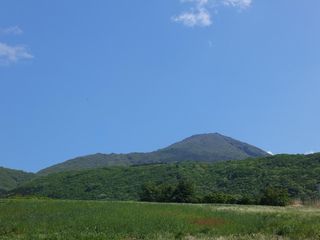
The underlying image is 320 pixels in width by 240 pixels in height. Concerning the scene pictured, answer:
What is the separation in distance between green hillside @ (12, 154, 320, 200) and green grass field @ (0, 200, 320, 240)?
36.7 meters

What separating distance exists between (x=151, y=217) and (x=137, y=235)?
645cm

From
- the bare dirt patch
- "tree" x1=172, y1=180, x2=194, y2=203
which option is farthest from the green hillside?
the bare dirt patch

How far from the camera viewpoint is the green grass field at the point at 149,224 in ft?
89.8

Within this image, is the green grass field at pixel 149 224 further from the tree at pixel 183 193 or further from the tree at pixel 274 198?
the tree at pixel 183 193

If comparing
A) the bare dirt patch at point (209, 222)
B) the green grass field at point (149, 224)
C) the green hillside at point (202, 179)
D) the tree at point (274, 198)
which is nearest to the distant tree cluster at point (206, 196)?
the tree at point (274, 198)

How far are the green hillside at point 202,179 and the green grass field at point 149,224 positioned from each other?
36.7m

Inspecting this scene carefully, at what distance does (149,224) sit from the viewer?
30828 mm

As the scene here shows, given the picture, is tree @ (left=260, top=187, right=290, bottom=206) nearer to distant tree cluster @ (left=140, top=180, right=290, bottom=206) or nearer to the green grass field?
distant tree cluster @ (left=140, top=180, right=290, bottom=206)

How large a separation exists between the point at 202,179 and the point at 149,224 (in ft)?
228

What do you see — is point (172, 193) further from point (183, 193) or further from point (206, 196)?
point (206, 196)

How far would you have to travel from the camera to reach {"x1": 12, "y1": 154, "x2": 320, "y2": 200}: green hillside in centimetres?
8256

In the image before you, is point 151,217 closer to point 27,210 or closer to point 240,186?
point 27,210

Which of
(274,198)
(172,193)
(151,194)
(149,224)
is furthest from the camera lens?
(151,194)

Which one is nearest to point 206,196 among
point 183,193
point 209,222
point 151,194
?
point 183,193
